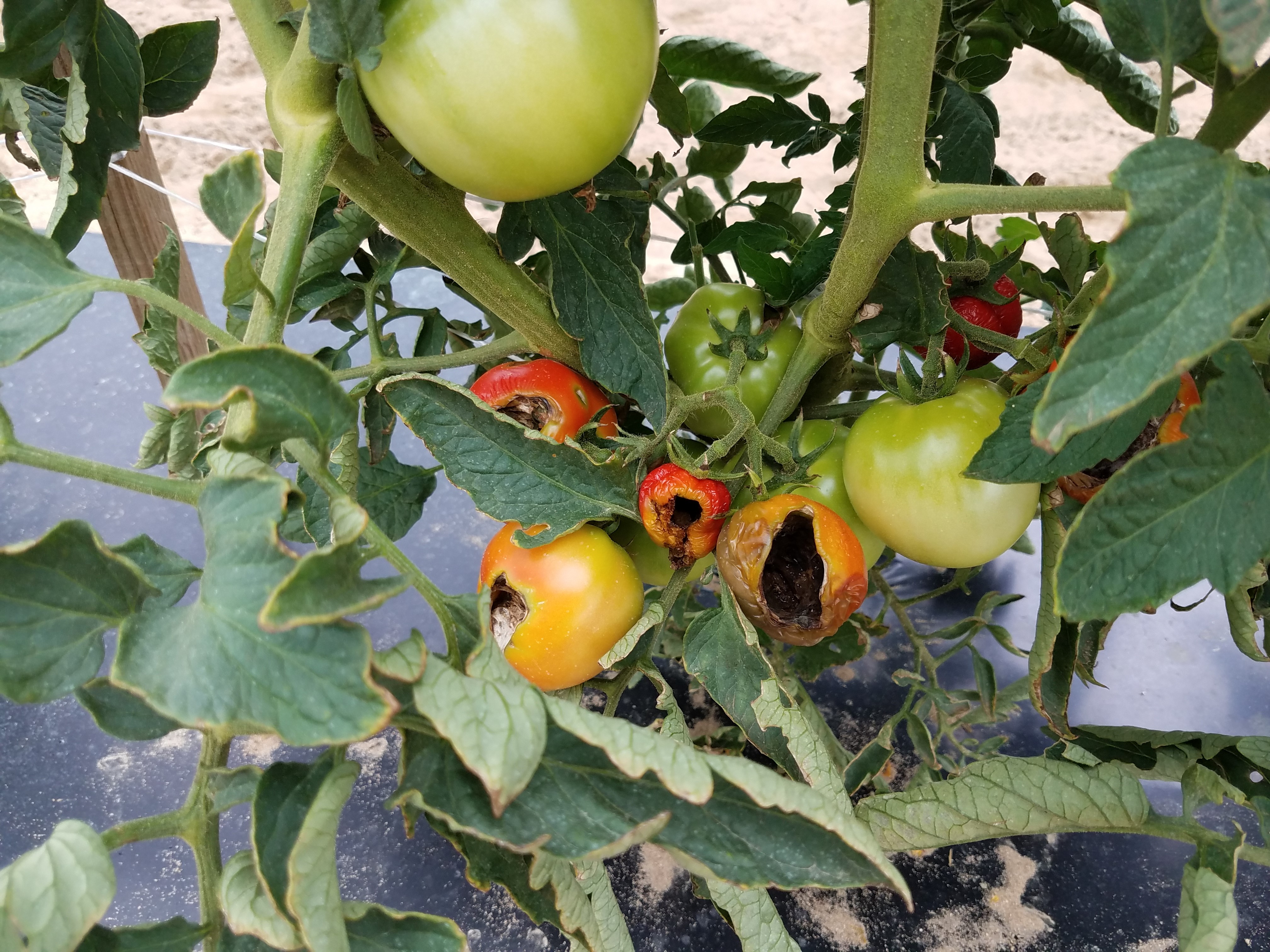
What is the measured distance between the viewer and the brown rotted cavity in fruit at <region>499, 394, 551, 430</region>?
0.41m

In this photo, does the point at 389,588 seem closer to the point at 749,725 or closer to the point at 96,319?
the point at 749,725

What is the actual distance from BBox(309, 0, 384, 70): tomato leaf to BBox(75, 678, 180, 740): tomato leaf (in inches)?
7.6

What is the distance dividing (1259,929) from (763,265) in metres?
0.44

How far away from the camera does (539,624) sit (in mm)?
390

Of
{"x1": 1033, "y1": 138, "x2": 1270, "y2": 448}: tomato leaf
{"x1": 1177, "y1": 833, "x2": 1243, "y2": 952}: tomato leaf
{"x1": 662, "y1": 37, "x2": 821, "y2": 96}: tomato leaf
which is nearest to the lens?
{"x1": 1033, "y1": 138, "x2": 1270, "y2": 448}: tomato leaf

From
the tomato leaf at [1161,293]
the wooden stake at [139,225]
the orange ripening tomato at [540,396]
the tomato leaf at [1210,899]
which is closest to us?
the tomato leaf at [1161,293]

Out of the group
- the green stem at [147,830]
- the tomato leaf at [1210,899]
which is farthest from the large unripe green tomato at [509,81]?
the tomato leaf at [1210,899]

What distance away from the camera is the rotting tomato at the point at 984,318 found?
42 cm

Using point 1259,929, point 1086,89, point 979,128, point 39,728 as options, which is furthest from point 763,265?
point 1086,89

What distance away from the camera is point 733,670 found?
375mm

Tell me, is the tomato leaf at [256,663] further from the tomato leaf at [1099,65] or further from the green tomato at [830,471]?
the tomato leaf at [1099,65]

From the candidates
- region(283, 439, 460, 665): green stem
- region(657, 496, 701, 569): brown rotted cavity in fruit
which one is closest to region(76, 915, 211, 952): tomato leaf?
region(283, 439, 460, 665): green stem

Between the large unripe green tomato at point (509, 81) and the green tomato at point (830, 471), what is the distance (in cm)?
18

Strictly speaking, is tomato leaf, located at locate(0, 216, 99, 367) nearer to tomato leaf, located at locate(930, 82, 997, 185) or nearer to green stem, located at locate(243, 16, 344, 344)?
green stem, located at locate(243, 16, 344, 344)
